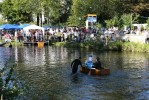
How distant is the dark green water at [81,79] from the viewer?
25.5m

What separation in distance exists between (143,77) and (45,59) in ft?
49.3

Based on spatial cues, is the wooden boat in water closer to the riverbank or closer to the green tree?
the riverbank

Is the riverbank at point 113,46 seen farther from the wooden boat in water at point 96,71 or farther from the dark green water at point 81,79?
the wooden boat in water at point 96,71

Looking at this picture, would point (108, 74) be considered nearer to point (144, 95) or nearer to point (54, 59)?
point (144, 95)

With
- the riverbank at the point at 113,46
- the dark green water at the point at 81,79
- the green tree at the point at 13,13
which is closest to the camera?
the dark green water at the point at 81,79

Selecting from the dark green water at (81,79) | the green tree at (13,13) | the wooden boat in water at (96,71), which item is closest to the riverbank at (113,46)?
the dark green water at (81,79)

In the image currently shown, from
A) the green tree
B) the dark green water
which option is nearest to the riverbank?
the dark green water

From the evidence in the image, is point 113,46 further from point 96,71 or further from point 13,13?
point 13,13

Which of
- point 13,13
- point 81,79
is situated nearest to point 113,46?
point 81,79

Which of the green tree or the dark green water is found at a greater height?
the green tree

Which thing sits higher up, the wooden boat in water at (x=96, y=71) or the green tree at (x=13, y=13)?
the green tree at (x=13, y=13)

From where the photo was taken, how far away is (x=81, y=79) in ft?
103

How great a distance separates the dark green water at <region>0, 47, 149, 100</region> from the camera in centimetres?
2547

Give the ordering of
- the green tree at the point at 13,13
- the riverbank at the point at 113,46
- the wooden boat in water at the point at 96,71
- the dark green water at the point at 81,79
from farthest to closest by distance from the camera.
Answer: the green tree at the point at 13,13 < the riverbank at the point at 113,46 < the wooden boat in water at the point at 96,71 < the dark green water at the point at 81,79
